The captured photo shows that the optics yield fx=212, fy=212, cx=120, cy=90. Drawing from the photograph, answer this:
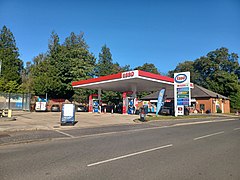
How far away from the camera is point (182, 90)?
2655 cm

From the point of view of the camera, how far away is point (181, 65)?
3280 inches

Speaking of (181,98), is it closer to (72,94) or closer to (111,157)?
(111,157)

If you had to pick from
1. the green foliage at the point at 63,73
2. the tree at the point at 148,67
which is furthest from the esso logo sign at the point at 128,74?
the tree at the point at 148,67

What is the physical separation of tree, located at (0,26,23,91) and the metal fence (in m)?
13.5

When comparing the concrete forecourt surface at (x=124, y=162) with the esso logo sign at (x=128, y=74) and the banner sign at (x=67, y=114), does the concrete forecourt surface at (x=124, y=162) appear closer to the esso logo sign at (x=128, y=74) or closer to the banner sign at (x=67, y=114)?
the banner sign at (x=67, y=114)

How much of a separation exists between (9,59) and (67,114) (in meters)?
43.3

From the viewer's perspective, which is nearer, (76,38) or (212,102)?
(212,102)

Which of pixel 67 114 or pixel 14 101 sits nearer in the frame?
→ pixel 67 114

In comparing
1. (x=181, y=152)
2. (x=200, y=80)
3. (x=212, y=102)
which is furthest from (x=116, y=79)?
(x=200, y=80)

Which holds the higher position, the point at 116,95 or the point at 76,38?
the point at 76,38

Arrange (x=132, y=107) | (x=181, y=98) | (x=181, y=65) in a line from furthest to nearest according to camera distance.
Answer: (x=181, y=65)
(x=132, y=107)
(x=181, y=98)

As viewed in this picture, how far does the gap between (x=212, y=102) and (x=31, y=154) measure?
43713 millimetres

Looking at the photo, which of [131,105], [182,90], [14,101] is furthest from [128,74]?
[14,101]

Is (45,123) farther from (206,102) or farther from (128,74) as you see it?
(206,102)
